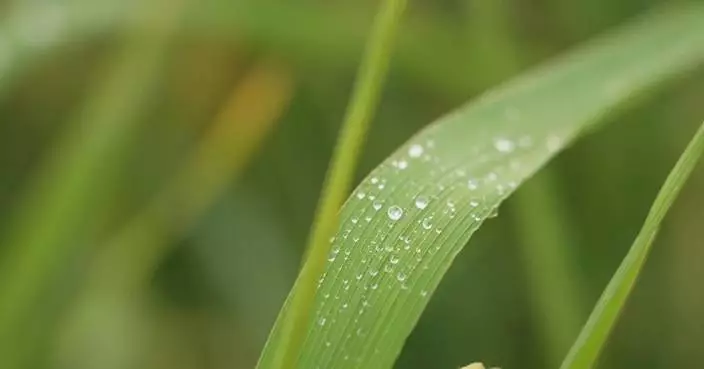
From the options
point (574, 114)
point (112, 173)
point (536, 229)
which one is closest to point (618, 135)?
point (536, 229)

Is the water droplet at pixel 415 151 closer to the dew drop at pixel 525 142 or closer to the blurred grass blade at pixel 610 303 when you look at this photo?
the dew drop at pixel 525 142

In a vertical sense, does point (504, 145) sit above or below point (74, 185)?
above

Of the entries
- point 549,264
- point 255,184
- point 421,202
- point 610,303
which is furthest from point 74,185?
point 610,303

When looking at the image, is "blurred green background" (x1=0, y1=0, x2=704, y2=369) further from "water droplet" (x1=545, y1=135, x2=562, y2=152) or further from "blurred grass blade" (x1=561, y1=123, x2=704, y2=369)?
"blurred grass blade" (x1=561, y1=123, x2=704, y2=369)

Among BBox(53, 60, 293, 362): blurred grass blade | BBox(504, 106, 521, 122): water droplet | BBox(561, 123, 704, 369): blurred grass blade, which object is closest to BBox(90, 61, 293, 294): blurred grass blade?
BBox(53, 60, 293, 362): blurred grass blade

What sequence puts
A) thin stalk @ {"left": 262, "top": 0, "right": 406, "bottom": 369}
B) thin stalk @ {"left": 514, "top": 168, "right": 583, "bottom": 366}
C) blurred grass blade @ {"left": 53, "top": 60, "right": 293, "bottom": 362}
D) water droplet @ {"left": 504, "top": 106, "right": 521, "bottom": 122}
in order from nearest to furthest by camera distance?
thin stalk @ {"left": 262, "top": 0, "right": 406, "bottom": 369} < water droplet @ {"left": 504, "top": 106, "right": 521, "bottom": 122} < thin stalk @ {"left": 514, "top": 168, "right": 583, "bottom": 366} < blurred grass blade @ {"left": 53, "top": 60, "right": 293, "bottom": 362}

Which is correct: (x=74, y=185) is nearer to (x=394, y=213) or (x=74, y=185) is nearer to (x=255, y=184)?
(x=255, y=184)

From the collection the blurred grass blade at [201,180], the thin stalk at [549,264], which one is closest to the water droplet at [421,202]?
the thin stalk at [549,264]
